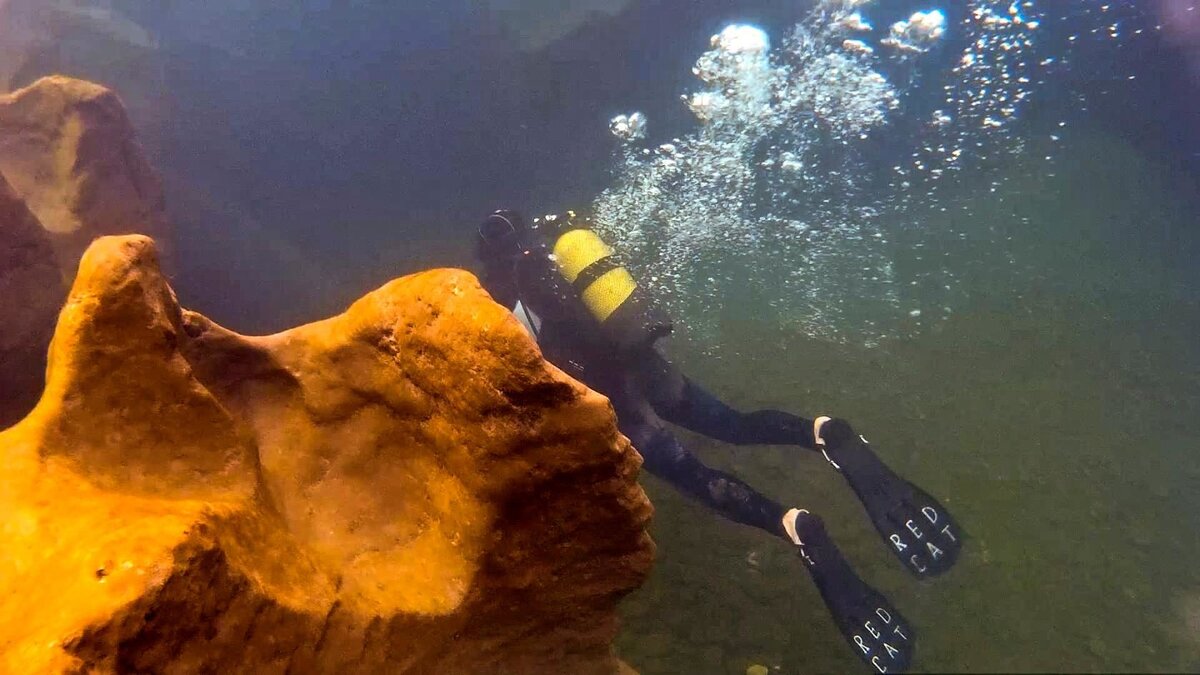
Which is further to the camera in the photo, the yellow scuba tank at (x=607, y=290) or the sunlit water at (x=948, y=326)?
the yellow scuba tank at (x=607, y=290)

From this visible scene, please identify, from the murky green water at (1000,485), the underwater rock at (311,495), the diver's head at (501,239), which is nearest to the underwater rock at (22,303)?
the diver's head at (501,239)

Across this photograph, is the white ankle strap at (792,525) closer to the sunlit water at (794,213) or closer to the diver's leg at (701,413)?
the sunlit water at (794,213)

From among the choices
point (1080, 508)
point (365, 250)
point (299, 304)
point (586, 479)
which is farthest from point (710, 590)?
point (365, 250)

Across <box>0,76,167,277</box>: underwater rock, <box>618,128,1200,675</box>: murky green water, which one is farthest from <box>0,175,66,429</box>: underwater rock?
<box>618,128,1200,675</box>: murky green water

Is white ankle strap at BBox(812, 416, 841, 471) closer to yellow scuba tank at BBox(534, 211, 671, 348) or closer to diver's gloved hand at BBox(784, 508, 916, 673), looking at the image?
diver's gloved hand at BBox(784, 508, 916, 673)

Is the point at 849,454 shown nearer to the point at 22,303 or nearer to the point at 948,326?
the point at 22,303

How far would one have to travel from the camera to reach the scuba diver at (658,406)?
459cm

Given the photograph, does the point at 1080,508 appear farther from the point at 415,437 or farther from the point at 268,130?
the point at 268,130


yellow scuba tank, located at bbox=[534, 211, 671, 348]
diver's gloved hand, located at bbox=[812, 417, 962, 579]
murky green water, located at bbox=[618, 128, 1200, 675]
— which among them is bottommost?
murky green water, located at bbox=[618, 128, 1200, 675]

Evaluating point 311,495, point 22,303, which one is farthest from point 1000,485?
point 22,303

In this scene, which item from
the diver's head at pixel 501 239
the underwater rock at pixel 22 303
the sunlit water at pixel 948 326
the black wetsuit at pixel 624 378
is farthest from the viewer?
the diver's head at pixel 501 239

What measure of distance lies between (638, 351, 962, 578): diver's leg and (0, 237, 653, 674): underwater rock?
2883 mm

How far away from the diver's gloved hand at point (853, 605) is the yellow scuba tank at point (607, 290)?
5.99 ft

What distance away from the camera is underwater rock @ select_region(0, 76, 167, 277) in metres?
7.12
